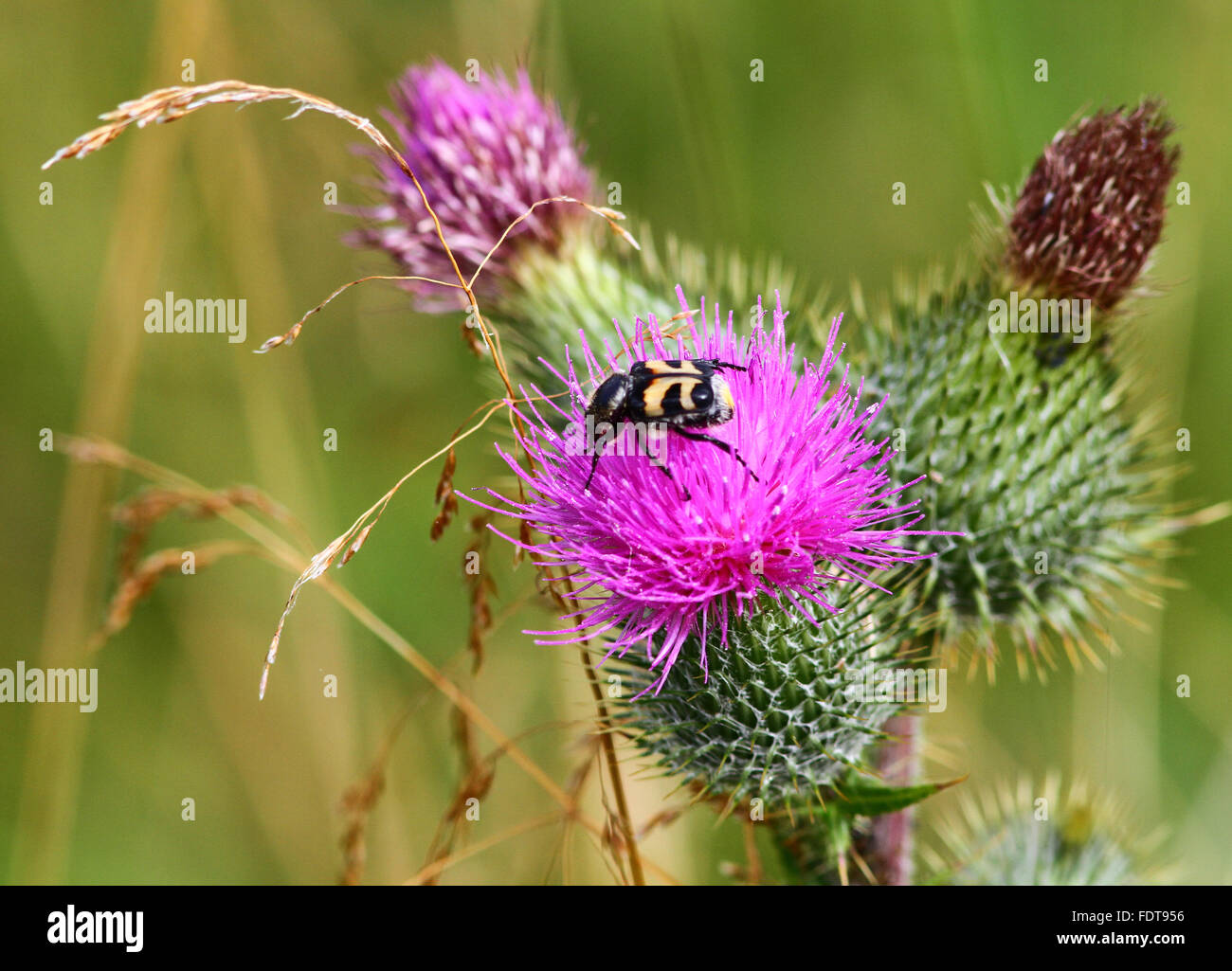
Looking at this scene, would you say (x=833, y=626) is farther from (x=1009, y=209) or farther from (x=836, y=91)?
(x=836, y=91)

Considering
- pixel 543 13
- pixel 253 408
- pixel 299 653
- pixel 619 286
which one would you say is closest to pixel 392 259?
pixel 619 286

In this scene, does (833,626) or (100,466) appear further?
(100,466)

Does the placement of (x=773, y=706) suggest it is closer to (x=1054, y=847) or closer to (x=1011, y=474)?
(x=1011, y=474)

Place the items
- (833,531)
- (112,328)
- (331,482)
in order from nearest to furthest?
(833,531)
(112,328)
(331,482)

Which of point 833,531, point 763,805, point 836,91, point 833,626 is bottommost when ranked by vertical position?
point 763,805

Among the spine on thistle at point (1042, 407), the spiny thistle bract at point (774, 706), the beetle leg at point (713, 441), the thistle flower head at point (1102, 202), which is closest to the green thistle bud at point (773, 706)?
the spiny thistle bract at point (774, 706)

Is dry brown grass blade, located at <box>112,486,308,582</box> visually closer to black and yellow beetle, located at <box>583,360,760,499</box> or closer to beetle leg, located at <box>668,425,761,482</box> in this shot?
black and yellow beetle, located at <box>583,360,760,499</box>

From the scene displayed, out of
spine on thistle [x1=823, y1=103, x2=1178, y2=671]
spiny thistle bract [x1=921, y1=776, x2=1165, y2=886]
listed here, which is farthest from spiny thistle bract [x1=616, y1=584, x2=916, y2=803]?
spiny thistle bract [x1=921, y1=776, x2=1165, y2=886]

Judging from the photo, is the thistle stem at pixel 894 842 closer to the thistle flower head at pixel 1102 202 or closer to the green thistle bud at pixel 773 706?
the green thistle bud at pixel 773 706
